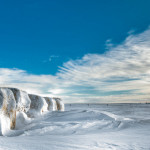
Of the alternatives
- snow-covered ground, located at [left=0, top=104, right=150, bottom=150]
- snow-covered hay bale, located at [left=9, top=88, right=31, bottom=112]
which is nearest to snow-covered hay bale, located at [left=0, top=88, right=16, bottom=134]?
snow-covered ground, located at [left=0, top=104, right=150, bottom=150]

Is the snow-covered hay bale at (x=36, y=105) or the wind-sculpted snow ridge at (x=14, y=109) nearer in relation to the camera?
the wind-sculpted snow ridge at (x=14, y=109)

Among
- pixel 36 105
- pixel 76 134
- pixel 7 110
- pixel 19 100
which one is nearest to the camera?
pixel 76 134

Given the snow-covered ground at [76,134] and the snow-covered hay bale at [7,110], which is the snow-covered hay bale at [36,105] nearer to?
the snow-covered ground at [76,134]

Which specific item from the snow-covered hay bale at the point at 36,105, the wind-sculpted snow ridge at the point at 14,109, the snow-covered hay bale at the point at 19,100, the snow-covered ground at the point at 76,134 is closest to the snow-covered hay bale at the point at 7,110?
the wind-sculpted snow ridge at the point at 14,109

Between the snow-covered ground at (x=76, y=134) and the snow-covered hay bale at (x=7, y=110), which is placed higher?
the snow-covered hay bale at (x=7, y=110)

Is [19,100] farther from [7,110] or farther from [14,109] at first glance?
[7,110]

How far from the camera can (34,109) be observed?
16.5 ft

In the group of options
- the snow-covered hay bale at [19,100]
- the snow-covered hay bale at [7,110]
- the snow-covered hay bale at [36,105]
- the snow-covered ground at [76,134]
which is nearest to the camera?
the snow-covered ground at [76,134]

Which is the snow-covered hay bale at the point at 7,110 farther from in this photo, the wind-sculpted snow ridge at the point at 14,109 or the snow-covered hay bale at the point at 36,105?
the snow-covered hay bale at the point at 36,105

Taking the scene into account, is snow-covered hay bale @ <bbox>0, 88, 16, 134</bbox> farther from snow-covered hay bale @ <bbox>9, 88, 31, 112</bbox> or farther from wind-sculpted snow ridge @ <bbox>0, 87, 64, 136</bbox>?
snow-covered hay bale @ <bbox>9, 88, 31, 112</bbox>

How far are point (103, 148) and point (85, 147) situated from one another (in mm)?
204

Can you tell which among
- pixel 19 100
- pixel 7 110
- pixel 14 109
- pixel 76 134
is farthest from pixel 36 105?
pixel 76 134

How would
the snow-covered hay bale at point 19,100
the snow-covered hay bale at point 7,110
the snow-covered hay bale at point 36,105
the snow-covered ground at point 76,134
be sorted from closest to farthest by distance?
the snow-covered ground at point 76,134
the snow-covered hay bale at point 7,110
the snow-covered hay bale at point 19,100
the snow-covered hay bale at point 36,105

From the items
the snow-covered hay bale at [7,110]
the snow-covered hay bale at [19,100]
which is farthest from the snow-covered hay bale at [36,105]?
the snow-covered hay bale at [7,110]
